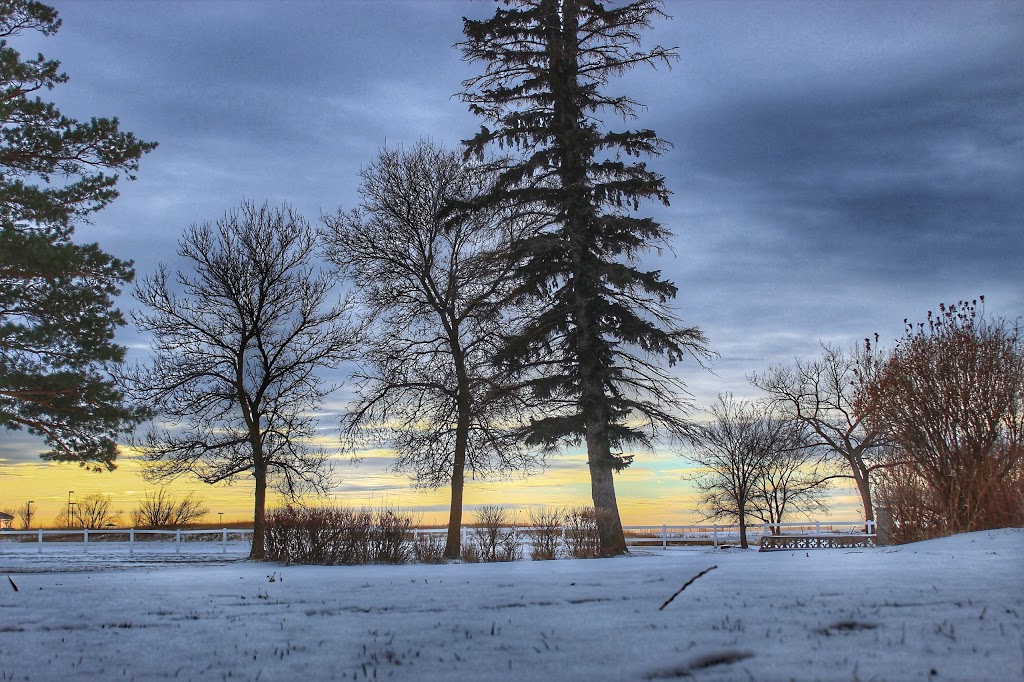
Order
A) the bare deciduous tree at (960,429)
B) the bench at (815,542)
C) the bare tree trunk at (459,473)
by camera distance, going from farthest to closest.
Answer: the bench at (815,542)
the bare tree trunk at (459,473)
the bare deciduous tree at (960,429)

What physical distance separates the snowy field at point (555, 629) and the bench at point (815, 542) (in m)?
25.0

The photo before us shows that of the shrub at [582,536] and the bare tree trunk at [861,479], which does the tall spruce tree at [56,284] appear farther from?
the bare tree trunk at [861,479]

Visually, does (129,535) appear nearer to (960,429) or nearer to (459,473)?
(459,473)

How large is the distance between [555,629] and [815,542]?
99.9ft

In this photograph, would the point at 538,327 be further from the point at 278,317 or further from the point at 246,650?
the point at 246,650

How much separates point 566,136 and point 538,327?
229 inches

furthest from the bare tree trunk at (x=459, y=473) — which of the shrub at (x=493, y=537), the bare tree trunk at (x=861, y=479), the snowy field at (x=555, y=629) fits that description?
the bare tree trunk at (x=861, y=479)

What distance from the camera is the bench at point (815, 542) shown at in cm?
3062

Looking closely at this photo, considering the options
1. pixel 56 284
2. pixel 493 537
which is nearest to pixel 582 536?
pixel 493 537

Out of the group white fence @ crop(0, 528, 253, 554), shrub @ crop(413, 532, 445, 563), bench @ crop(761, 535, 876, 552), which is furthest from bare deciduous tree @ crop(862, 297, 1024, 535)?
white fence @ crop(0, 528, 253, 554)

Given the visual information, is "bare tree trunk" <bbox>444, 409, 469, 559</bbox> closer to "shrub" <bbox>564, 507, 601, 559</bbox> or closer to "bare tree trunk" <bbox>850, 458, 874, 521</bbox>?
"shrub" <bbox>564, 507, 601, 559</bbox>

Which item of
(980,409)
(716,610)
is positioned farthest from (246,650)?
(980,409)

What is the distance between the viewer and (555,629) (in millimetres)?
4898

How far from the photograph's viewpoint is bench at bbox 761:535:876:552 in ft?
100
